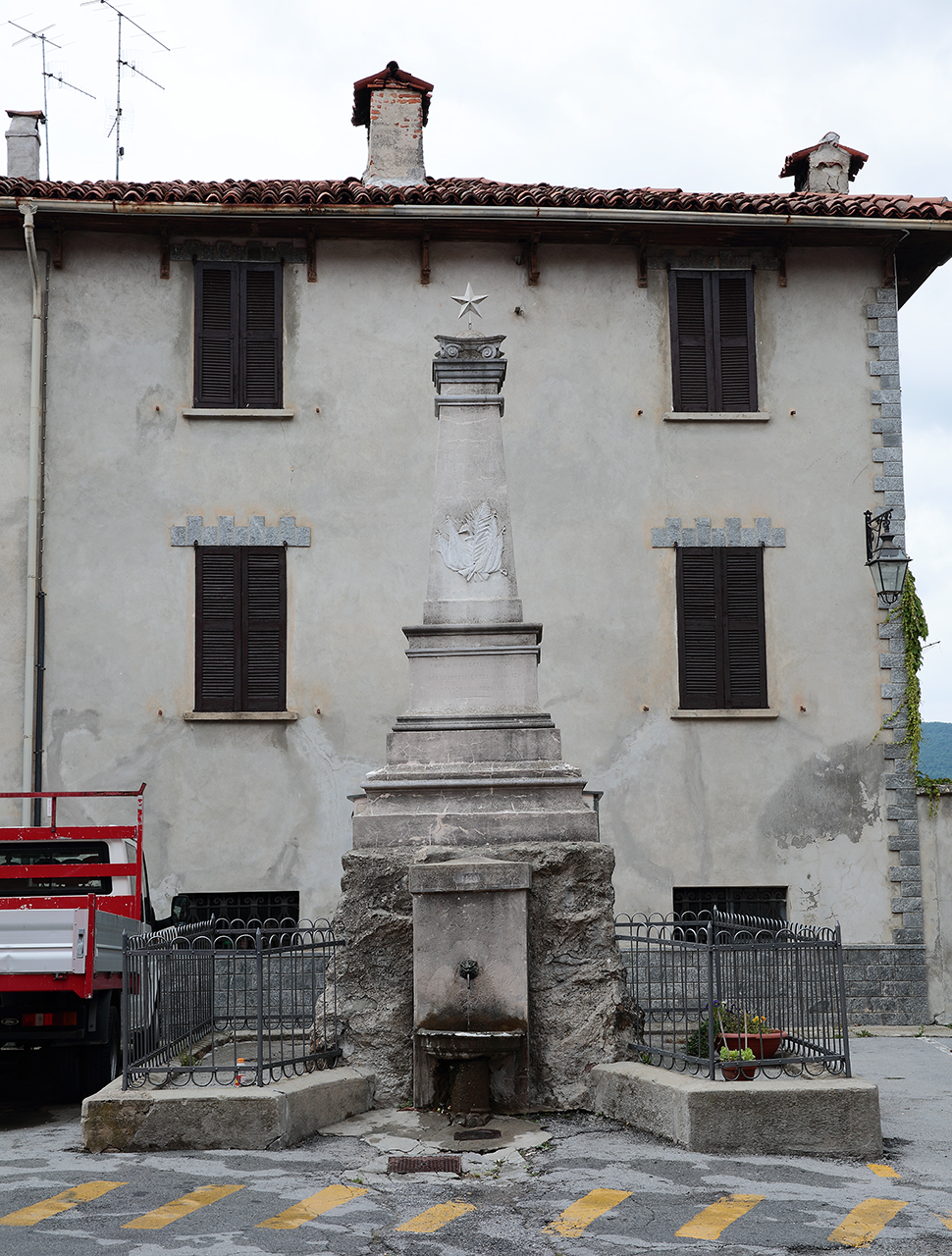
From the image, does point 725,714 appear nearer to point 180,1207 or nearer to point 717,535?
point 717,535

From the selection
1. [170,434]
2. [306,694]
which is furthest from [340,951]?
[170,434]

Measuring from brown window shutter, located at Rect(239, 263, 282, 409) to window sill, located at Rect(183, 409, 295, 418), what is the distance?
0.17 meters

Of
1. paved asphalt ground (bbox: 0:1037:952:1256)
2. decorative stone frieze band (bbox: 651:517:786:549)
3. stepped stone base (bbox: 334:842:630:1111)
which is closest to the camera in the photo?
paved asphalt ground (bbox: 0:1037:952:1256)

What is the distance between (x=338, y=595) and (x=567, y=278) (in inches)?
175

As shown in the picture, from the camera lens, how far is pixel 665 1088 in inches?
273

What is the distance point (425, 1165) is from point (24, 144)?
13205 millimetres

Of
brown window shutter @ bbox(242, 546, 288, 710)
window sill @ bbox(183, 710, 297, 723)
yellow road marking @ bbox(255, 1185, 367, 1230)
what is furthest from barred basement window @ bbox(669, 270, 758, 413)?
yellow road marking @ bbox(255, 1185, 367, 1230)

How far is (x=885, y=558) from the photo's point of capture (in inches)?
517

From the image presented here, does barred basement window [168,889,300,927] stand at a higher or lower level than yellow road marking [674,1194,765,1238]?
higher

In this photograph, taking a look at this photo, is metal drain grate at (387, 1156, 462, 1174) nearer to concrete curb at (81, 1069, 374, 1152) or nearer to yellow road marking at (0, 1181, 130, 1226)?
concrete curb at (81, 1069, 374, 1152)

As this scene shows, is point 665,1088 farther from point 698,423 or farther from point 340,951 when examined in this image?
point 698,423

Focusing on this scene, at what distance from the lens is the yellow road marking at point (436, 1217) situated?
5.62 metres

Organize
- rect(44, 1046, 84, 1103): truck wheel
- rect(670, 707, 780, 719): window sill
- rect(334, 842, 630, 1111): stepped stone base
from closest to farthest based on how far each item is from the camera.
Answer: rect(334, 842, 630, 1111): stepped stone base, rect(44, 1046, 84, 1103): truck wheel, rect(670, 707, 780, 719): window sill

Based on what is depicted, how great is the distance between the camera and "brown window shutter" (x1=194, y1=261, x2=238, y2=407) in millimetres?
14055
